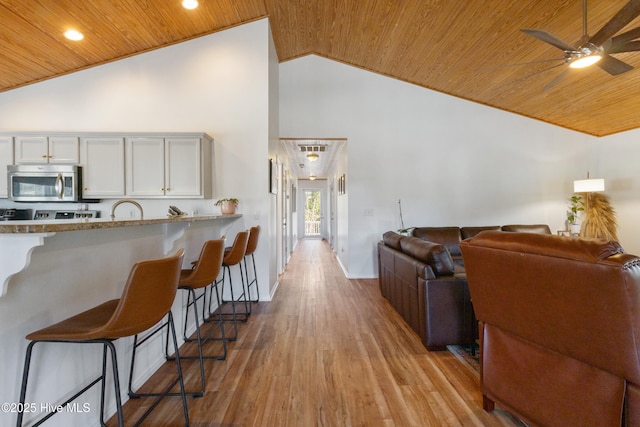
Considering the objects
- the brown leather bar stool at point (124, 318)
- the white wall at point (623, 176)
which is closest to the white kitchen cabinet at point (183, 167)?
the brown leather bar stool at point (124, 318)

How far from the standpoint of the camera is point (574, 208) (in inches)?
186

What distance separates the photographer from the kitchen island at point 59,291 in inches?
37.3

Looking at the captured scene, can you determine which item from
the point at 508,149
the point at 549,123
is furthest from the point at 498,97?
the point at 549,123

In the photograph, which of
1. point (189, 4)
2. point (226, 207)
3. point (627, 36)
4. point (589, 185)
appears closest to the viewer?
point (627, 36)

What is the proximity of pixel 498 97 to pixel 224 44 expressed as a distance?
168 inches

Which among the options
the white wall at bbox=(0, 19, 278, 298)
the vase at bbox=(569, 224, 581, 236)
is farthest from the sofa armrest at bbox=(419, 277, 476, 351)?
the vase at bbox=(569, 224, 581, 236)

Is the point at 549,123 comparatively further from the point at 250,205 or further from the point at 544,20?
the point at 250,205

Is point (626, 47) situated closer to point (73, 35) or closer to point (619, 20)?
point (619, 20)

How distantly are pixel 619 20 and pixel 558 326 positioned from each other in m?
2.32

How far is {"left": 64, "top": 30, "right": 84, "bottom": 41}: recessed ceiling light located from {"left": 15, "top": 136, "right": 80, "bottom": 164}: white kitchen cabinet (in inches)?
42.2

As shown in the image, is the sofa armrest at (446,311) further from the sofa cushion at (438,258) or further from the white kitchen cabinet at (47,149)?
the white kitchen cabinet at (47,149)

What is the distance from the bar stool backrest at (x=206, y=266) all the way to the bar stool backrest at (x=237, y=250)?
49cm

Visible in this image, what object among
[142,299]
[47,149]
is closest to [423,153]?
[142,299]

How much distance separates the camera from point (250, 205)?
11.6 feet
